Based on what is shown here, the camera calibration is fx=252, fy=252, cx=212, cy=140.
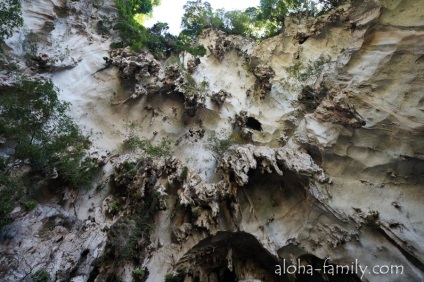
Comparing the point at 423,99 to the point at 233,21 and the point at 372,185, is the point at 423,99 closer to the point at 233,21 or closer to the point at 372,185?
the point at 372,185

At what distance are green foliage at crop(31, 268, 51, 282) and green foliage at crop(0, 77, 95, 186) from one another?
4.14 m

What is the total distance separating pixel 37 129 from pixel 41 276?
535 centimetres

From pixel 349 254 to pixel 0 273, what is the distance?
1332 cm

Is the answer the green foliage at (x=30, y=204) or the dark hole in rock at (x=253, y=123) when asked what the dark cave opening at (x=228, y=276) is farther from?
the green foliage at (x=30, y=204)

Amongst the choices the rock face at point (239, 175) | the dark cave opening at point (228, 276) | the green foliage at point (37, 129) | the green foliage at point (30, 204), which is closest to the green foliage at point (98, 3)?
the rock face at point (239, 175)

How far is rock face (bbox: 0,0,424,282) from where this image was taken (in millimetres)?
10750

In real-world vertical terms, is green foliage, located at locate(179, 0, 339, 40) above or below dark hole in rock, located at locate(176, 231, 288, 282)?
above

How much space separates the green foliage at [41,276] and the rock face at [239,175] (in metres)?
0.31

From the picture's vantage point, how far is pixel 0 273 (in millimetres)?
8023

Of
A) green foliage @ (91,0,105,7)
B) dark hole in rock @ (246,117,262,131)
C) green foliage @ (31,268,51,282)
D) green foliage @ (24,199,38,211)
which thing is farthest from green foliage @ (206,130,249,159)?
green foliage @ (91,0,105,7)

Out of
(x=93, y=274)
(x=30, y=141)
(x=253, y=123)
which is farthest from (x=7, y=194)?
(x=253, y=123)

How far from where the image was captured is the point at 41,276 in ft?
28.1

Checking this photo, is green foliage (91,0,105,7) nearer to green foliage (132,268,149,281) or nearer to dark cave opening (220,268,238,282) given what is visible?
green foliage (132,268,149,281)

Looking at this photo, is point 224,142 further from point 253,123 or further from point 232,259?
point 232,259
